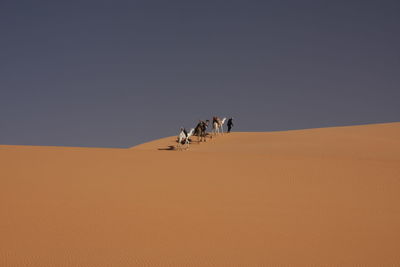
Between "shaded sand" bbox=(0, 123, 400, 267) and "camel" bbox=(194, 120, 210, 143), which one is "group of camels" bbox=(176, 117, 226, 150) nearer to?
"camel" bbox=(194, 120, 210, 143)

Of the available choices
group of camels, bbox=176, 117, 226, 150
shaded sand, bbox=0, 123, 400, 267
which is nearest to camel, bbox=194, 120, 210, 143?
group of camels, bbox=176, 117, 226, 150

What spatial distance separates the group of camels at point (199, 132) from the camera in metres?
21.3

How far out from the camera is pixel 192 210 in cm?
805

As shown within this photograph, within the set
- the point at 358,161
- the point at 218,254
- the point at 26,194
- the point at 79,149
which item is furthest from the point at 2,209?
the point at 358,161

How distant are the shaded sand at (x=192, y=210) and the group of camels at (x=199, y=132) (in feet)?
25.8

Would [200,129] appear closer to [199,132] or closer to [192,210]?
[199,132]

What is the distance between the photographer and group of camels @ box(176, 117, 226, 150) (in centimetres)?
2134

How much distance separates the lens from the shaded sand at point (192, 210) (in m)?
6.18

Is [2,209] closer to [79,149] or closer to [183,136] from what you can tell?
[79,149]

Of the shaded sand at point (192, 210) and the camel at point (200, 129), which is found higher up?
the camel at point (200, 129)

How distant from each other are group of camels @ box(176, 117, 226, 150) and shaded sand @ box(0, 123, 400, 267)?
310 inches

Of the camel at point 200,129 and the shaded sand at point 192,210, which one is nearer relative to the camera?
the shaded sand at point 192,210

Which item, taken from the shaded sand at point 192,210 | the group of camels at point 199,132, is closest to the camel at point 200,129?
the group of camels at point 199,132

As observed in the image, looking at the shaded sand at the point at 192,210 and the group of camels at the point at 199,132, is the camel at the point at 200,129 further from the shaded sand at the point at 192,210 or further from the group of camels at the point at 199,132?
the shaded sand at the point at 192,210
